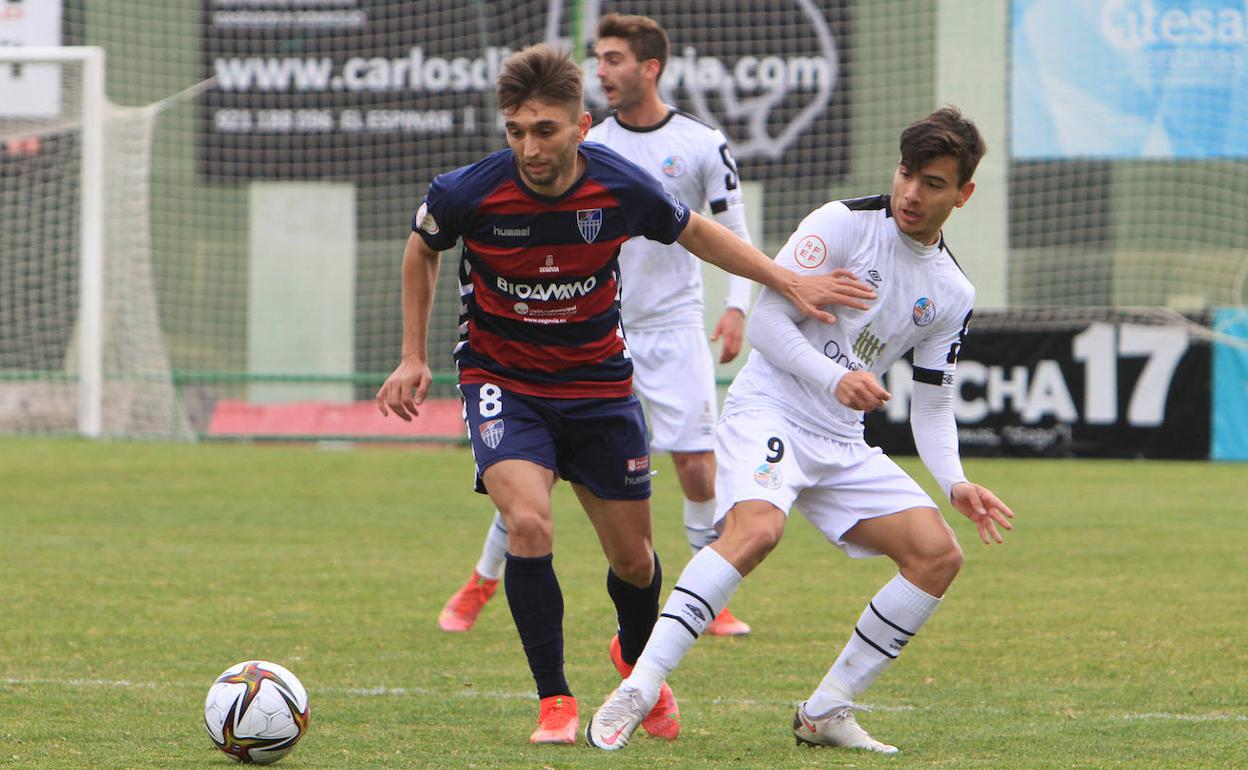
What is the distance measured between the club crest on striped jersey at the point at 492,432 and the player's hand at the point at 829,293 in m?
0.90

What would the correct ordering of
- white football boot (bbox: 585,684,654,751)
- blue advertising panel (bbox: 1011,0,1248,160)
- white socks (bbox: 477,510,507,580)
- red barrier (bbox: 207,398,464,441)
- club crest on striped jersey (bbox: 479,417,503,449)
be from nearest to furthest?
white football boot (bbox: 585,684,654,751) → club crest on striped jersey (bbox: 479,417,503,449) → white socks (bbox: 477,510,507,580) → blue advertising panel (bbox: 1011,0,1248,160) → red barrier (bbox: 207,398,464,441)

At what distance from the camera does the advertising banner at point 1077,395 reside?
16078 mm

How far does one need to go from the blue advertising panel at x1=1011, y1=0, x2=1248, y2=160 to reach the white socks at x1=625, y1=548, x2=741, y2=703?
43.7 feet

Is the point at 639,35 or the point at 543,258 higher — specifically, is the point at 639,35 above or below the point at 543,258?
above

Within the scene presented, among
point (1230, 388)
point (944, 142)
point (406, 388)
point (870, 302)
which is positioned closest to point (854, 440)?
point (870, 302)

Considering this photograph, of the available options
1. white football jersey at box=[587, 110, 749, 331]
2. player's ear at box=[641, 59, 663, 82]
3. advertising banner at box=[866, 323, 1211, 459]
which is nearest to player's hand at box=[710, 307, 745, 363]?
white football jersey at box=[587, 110, 749, 331]

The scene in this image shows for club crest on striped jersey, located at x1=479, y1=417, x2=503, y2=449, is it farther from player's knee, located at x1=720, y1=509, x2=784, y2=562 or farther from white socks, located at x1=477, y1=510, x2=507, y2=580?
white socks, located at x1=477, y1=510, x2=507, y2=580

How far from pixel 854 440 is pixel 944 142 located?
895 millimetres

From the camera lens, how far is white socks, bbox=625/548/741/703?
460cm

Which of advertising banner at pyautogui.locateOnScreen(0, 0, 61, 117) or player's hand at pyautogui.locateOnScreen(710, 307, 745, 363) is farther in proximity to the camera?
advertising banner at pyautogui.locateOnScreen(0, 0, 61, 117)

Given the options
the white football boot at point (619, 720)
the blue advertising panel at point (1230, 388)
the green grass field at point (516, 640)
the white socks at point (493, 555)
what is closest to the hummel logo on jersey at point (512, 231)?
the white football boot at point (619, 720)

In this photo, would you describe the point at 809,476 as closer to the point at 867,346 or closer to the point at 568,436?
the point at 867,346

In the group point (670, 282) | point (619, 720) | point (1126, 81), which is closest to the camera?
point (619, 720)

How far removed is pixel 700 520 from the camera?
7.32m
